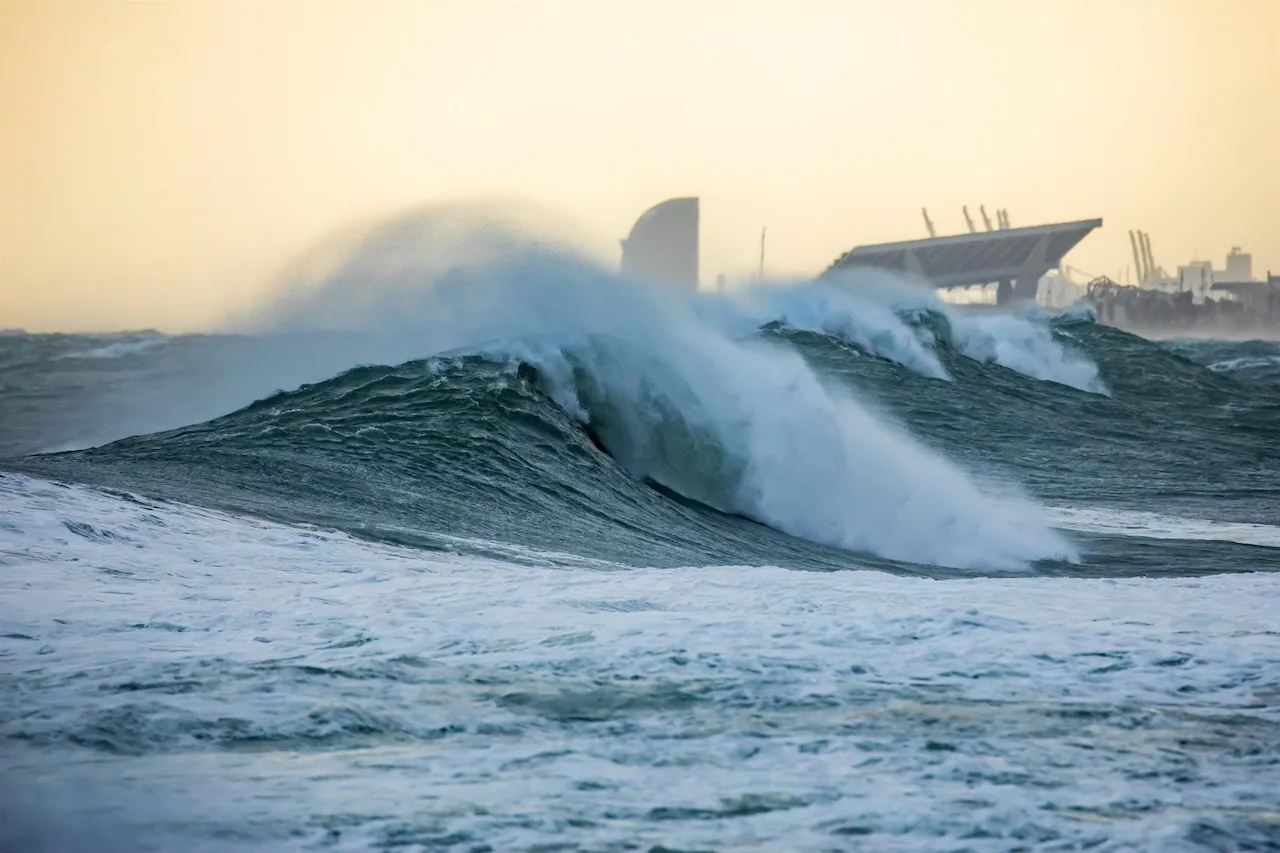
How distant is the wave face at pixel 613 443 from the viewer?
898cm

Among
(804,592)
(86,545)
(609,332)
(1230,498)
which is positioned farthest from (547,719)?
(1230,498)

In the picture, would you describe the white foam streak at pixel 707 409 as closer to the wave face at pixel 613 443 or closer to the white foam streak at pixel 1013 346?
the wave face at pixel 613 443

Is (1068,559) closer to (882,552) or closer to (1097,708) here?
(882,552)

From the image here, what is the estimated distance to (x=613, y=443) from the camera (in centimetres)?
1240

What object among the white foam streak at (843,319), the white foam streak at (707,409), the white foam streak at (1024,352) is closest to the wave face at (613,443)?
the white foam streak at (707,409)

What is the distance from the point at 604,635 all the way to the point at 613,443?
7.50 metres

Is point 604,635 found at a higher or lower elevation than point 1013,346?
lower

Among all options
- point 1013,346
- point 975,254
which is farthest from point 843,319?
point 975,254

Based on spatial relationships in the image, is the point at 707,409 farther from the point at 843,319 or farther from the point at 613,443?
the point at 843,319

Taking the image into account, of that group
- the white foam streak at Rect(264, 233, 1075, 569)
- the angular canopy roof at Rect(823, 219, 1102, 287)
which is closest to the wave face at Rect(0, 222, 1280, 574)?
the white foam streak at Rect(264, 233, 1075, 569)

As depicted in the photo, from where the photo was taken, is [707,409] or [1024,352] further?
[1024,352]

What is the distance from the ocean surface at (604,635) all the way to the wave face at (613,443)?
0.06 meters

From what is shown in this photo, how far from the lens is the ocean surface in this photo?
11.1 ft

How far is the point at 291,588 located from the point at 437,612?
0.78 metres
